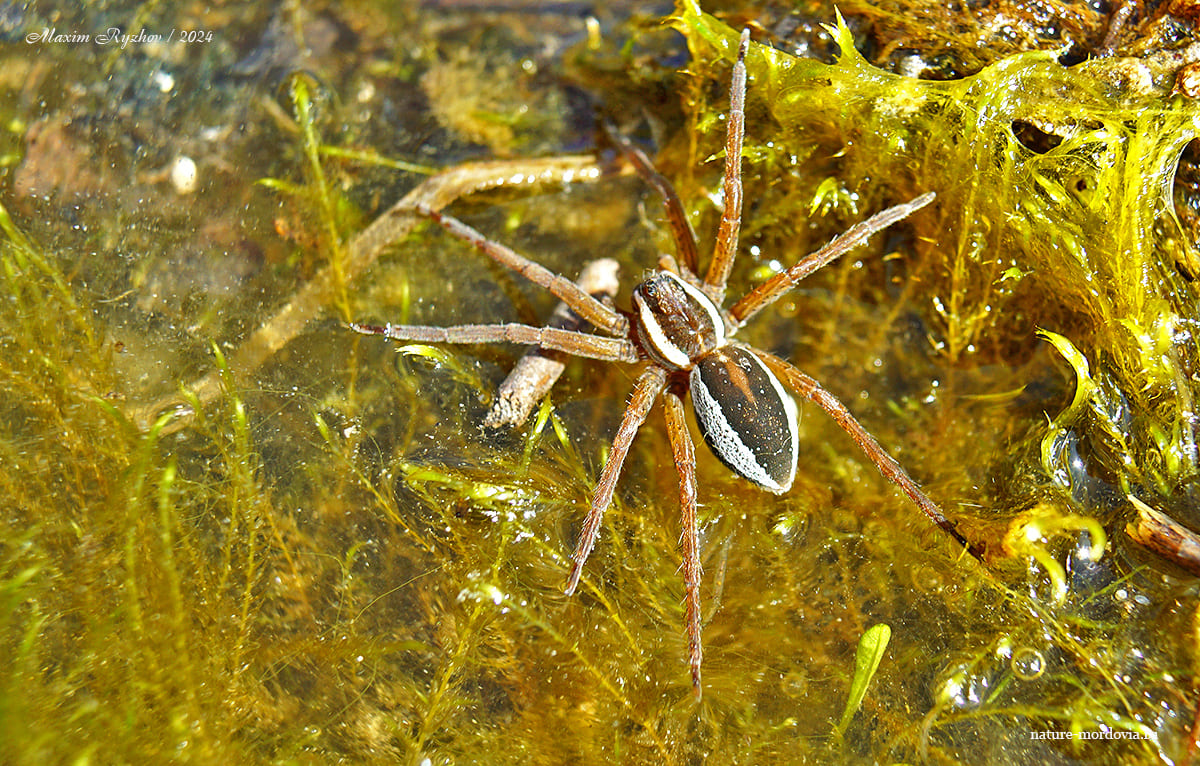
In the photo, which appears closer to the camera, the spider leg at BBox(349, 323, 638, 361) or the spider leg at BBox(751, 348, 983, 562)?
the spider leg at BBox(751, 348, 983, 562)

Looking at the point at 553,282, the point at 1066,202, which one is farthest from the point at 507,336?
the point at 1066,202

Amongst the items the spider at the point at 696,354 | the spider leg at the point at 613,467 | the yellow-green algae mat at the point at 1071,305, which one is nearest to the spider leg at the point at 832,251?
the spider at the point at 696,354

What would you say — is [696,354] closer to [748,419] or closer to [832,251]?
[748,419]

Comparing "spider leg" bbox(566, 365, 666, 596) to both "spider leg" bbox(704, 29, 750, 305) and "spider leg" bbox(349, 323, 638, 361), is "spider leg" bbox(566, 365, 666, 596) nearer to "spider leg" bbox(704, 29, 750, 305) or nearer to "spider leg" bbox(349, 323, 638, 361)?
"spider leg" bbox(349, 323, 638, 361)

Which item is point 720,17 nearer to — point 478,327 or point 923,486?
point 478,327

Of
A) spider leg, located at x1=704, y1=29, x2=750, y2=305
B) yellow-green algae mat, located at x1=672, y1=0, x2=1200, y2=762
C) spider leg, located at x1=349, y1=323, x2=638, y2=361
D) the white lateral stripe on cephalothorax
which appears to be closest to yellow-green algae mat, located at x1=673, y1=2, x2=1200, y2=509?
yellow-green algae mat, located at x1=672, y1=0, x2=1200, y2=762

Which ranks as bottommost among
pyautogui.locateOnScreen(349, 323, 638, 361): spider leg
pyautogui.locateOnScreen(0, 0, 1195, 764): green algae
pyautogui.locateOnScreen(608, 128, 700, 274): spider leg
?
pyautogui.locateOnScreen(0, 0, 1195, 764): green algae
